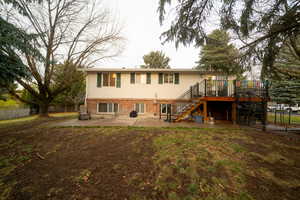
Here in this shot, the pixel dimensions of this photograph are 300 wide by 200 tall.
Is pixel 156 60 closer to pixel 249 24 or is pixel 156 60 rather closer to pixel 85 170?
pixel 249 24

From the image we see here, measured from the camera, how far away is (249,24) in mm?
4129

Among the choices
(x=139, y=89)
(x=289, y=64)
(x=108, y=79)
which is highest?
(x=289, y=64)

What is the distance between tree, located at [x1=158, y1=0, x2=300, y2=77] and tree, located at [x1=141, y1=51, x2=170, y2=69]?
22849mm

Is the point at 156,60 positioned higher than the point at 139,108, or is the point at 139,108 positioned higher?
the point at 156,60

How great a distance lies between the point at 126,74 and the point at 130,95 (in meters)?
2.19

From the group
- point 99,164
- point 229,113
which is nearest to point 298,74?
point 229,113

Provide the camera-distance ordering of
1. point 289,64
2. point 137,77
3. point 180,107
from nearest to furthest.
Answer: point 289,64
point 180,107
point 137,77

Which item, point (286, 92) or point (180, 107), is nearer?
point (286, 92)

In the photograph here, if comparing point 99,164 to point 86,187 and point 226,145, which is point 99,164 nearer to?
point 86,187

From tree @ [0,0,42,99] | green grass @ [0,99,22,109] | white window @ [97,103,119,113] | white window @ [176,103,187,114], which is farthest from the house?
green grass @ [0,99,22,109]

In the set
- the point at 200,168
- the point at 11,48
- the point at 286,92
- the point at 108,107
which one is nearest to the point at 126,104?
the point at 108,107

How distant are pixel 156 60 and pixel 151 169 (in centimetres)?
2677

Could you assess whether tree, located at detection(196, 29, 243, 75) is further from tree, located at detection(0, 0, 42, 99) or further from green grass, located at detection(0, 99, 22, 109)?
green grass, located at detection(0, 99, 22, 109)

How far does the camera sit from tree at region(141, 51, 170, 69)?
26837 millimetres
